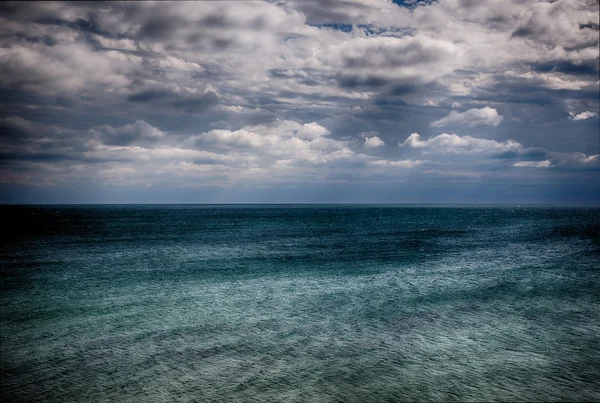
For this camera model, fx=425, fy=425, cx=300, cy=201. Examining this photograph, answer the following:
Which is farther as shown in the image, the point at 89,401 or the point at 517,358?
the point at 517,358

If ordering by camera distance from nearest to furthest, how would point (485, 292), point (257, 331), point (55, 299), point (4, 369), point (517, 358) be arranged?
point (4, 369) < point (517, 358) < point (257, 331) < point (55, 299) < point (485, 292)

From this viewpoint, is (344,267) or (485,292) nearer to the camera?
(485,292)

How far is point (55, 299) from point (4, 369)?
13623mm

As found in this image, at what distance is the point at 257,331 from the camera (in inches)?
894

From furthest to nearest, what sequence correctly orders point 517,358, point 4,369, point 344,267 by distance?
point 344,267, point 517,358, point 4,369

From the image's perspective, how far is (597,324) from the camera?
24.1 metres

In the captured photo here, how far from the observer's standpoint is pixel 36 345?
65.7ft

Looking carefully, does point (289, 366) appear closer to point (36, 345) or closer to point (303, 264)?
point (36, 345)

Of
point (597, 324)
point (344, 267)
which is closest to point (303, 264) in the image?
point (344, 267)

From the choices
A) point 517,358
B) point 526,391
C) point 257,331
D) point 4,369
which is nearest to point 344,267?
point 257,331

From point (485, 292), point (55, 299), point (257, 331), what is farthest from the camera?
point (485, 292)

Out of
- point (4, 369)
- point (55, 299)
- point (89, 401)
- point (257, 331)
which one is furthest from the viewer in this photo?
point (55, 299)

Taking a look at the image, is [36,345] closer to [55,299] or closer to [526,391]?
[55,299]

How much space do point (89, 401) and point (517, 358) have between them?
1745 cm
